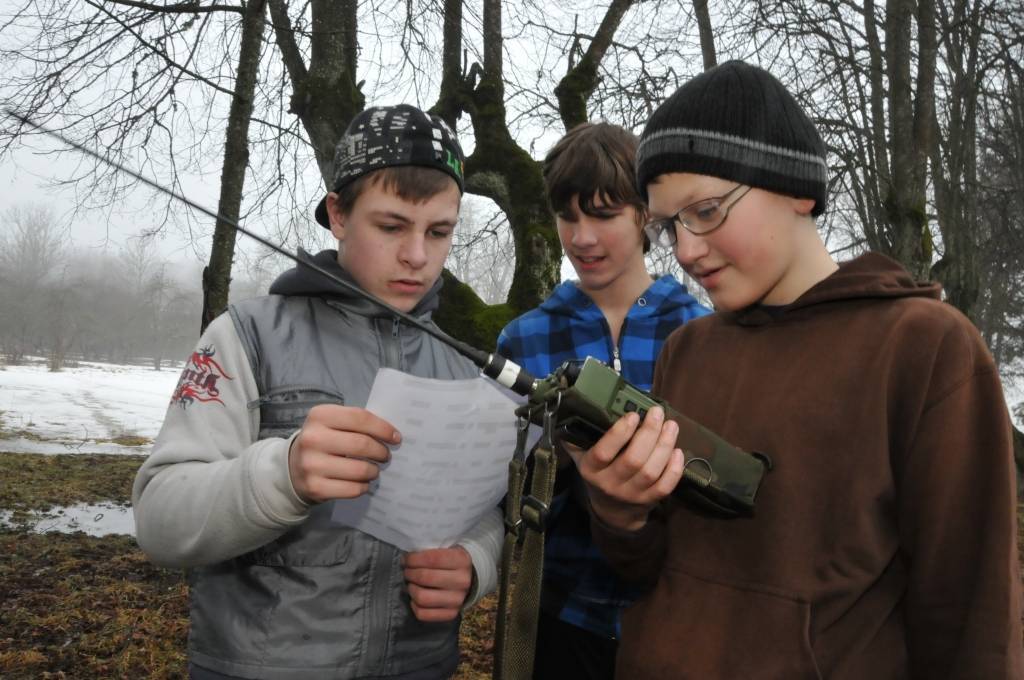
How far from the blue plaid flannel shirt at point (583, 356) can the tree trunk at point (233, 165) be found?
2799 mm

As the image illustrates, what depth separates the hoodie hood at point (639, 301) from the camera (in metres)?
2.08

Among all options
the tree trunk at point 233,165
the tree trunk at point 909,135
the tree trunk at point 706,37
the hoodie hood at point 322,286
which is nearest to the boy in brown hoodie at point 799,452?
the hoodie hood at point 322,286

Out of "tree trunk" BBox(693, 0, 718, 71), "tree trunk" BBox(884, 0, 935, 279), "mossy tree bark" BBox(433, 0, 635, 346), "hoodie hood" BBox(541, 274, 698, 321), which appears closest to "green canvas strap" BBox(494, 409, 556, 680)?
"hoodie hood" BBox(541, 274, 698, 321)

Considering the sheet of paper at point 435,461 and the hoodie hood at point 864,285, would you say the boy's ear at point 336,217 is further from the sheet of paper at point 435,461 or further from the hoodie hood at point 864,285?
the hoodie hood at point 864,285

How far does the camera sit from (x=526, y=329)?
2.17m

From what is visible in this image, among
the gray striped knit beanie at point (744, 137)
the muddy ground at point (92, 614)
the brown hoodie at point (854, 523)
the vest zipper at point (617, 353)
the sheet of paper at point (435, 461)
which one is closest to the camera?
the brown hoodie at point (854, 523)

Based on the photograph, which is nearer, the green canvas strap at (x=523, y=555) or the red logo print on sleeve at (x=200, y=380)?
the green canvas strap at (x=523, y=555)

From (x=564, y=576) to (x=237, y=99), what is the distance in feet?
12.5

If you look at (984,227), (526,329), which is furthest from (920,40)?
(526,329)

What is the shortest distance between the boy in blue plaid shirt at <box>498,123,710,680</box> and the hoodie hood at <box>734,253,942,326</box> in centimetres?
70

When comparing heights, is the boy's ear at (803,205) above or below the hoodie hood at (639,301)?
above

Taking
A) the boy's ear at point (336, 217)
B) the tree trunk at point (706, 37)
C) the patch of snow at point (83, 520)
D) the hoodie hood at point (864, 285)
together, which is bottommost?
the patch of snow at point (83, 520)

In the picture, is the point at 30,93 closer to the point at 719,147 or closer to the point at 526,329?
the point at 526,329

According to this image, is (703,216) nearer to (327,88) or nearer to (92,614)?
(92,614)
